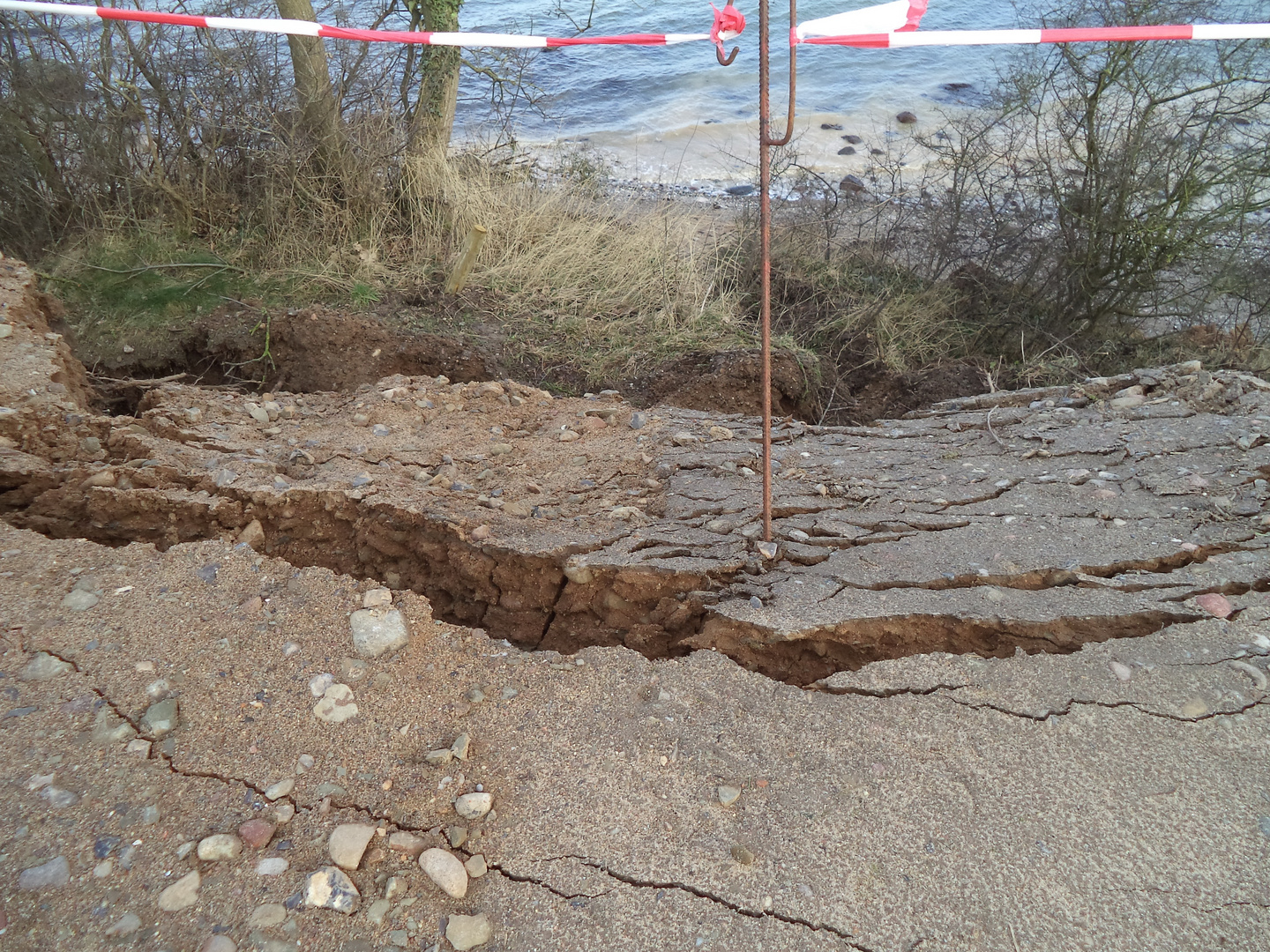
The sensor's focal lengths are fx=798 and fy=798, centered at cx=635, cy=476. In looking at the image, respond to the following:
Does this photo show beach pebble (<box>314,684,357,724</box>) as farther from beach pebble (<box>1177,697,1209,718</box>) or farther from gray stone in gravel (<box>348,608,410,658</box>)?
beach pebble (<box>1177,697,1209,718</box>)

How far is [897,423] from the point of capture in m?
3.69

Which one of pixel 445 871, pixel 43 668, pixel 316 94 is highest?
pixel 316 94

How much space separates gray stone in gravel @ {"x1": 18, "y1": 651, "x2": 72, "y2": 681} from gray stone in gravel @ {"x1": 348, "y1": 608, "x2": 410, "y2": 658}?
0.66 m

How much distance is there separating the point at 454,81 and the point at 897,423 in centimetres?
448

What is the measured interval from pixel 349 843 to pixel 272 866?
15 cm

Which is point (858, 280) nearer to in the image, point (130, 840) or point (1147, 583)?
point (1147, 583)

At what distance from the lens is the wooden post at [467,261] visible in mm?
5008

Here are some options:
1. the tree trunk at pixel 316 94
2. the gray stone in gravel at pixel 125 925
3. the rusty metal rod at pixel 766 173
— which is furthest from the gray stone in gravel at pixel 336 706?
the tree trunk at pixel 316 94

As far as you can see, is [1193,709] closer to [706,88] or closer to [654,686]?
[654,686]

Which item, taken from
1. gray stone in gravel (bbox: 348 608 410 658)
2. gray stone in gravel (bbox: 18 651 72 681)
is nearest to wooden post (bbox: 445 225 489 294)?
gray stone in gravel (bbox: 348 608 410 658)

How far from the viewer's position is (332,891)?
5.08 feet

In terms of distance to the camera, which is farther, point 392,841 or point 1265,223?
point 1265,223

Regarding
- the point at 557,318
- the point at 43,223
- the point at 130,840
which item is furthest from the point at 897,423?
the point at 43,223

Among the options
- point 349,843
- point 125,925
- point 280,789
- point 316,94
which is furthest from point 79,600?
point 316,94
